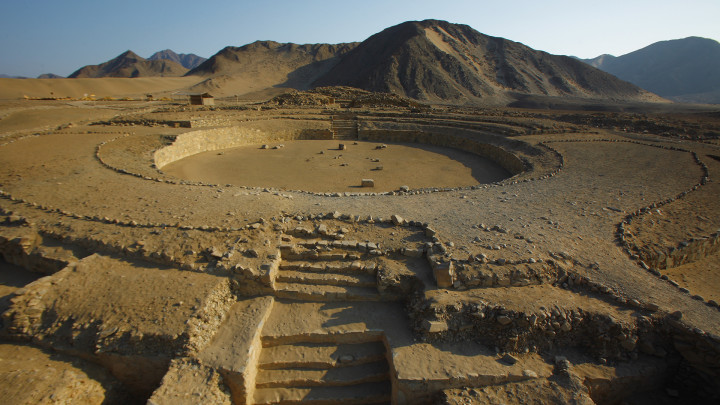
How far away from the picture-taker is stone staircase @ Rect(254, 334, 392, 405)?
4.82 metres

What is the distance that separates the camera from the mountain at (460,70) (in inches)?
1692

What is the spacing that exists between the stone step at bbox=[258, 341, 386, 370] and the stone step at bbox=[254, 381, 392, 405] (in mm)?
312

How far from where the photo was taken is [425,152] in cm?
1880

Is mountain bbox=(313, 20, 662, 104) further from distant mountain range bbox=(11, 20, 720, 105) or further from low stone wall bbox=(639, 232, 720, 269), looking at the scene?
low stone wall bbox=(639, 232, 720, 269)

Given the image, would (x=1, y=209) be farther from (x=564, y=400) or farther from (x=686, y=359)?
(x=686, y=359)

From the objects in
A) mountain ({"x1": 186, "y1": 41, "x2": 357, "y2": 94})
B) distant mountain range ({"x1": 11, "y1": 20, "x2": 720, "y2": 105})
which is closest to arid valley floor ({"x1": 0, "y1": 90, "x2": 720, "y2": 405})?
distant mountain range ({"x1": 11, "y1": 20, "x2": 720, "y2": 105})

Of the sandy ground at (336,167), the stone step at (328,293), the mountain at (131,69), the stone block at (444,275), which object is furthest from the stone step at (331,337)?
the mountain at (131,69)

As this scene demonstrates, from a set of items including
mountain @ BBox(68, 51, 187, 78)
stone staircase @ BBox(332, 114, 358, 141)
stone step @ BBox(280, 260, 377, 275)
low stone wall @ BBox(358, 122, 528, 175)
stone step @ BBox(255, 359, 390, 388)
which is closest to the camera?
stone step @ BBox(255, 359, 390, 388)

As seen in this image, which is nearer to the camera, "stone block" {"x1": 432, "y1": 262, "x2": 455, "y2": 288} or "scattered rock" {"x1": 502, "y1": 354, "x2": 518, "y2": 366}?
"scattered rock" {"x1": 502, "y1": 354, "x2": 518, "y2": 366}

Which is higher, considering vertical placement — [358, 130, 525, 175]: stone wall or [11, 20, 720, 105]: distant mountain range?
[11, 20, 720, 105]: distant mountain range

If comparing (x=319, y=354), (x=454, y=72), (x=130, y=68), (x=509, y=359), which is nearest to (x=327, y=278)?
(x=319, y=354)

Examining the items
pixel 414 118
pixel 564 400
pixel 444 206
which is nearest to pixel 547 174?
pixel 444 206

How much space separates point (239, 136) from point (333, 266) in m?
16.5

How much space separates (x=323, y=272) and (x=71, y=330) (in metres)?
3.84
